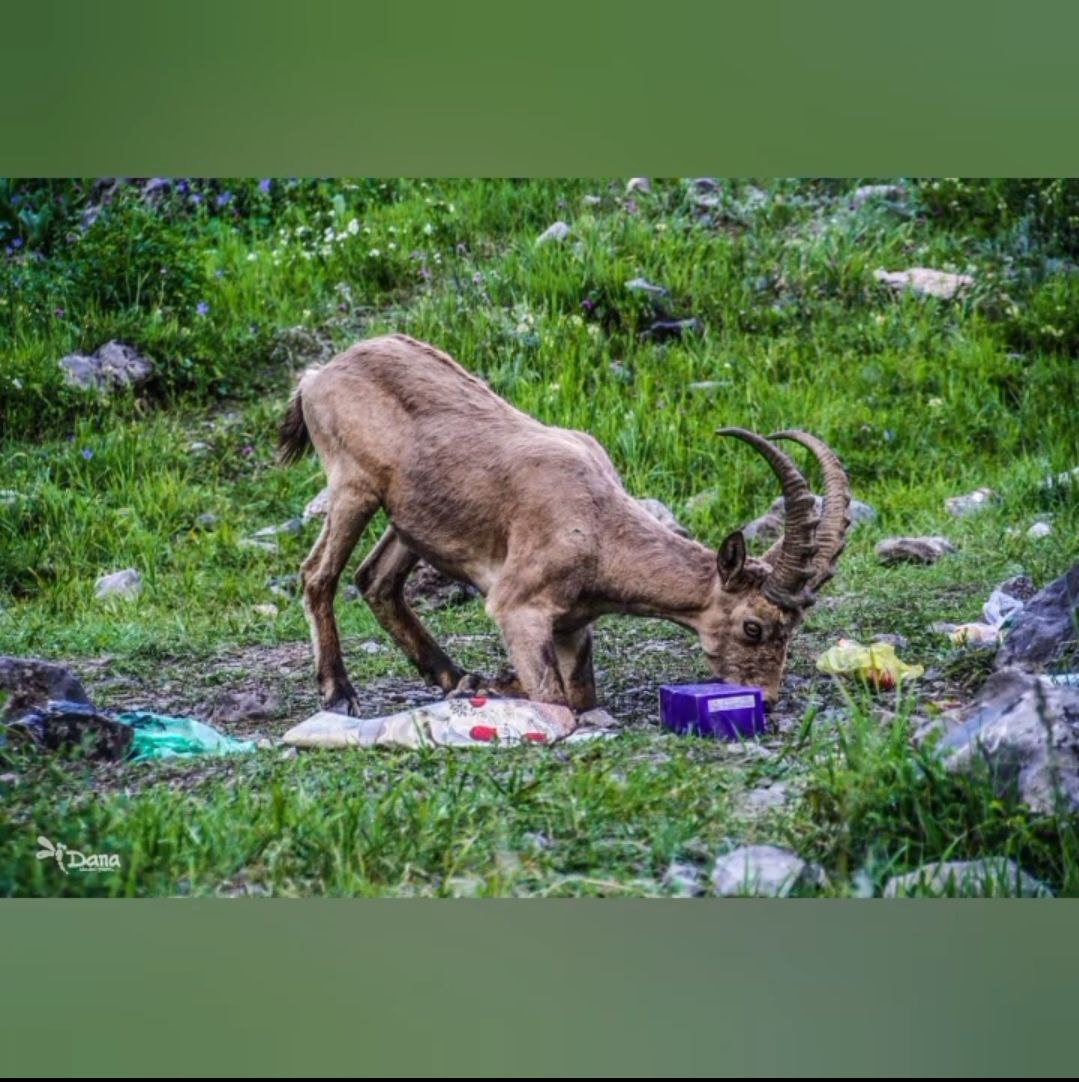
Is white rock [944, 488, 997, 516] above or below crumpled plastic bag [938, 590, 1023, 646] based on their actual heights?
above

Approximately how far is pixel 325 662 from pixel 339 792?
124 centimetres

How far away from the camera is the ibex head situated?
6465mm

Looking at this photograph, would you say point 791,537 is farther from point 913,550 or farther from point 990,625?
point 913,550

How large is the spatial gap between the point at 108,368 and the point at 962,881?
14.5 feet

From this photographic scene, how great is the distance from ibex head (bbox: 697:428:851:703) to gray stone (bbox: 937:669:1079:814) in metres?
0.81

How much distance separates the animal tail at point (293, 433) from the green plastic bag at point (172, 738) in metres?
1.34

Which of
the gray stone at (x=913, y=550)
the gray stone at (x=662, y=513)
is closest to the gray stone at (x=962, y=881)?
the gray stone at (x=913, y=550)

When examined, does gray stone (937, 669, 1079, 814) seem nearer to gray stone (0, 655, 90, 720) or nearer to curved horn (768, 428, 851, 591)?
curved horn (768, 428, 851, 591)

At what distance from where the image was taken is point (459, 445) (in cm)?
705

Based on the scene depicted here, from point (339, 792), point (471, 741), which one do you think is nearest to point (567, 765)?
point (471, 741)

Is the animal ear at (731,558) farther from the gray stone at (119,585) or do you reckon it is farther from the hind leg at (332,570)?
the gray stone at (119,585)

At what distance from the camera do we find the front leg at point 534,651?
260 inches

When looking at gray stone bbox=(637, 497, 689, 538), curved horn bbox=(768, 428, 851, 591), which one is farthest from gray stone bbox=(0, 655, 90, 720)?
curved horn bbox=(768, 428, 851, 591)

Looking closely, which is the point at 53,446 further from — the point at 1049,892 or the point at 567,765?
the point at 1049,892
